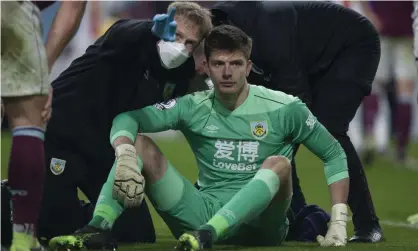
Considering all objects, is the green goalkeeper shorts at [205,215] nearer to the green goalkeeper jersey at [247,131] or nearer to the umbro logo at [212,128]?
the green goalkeeper jersey at [247,131]

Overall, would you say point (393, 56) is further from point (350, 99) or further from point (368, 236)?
point (368, 236)

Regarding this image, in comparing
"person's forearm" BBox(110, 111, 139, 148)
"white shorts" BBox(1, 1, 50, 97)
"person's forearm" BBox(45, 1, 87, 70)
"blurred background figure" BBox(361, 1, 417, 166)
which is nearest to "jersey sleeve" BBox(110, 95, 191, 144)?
"person's forearm" BBox(110, 111, 139, 148)

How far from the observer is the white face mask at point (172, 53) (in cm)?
485

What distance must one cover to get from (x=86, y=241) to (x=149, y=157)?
1.59 ft

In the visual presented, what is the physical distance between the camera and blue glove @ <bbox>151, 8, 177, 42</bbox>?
456 centimetres

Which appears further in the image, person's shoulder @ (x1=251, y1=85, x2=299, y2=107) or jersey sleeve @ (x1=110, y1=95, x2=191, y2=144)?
person's shoulder @ (x1=251, y1=85, x2=299, y2=107)

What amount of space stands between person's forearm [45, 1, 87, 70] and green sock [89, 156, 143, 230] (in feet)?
2.04

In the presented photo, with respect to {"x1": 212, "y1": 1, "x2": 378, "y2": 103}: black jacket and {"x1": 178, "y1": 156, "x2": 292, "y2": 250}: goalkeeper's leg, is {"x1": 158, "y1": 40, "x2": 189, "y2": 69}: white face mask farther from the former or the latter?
{"x1": 212, "y1": 1, "x2": 378, "y2": 103}: black jacket

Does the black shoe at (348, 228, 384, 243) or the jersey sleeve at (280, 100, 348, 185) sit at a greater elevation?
the jersey sleeve at (280, 100, 348, 185)

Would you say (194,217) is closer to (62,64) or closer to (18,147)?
(18,147)

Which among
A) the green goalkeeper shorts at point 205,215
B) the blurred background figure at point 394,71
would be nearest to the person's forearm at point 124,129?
the green goalkeeper shorts at point 205,215

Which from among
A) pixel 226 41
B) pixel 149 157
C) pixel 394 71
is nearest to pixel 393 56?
pixel 394 71

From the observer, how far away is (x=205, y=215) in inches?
197

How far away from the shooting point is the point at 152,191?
16.1 feet
